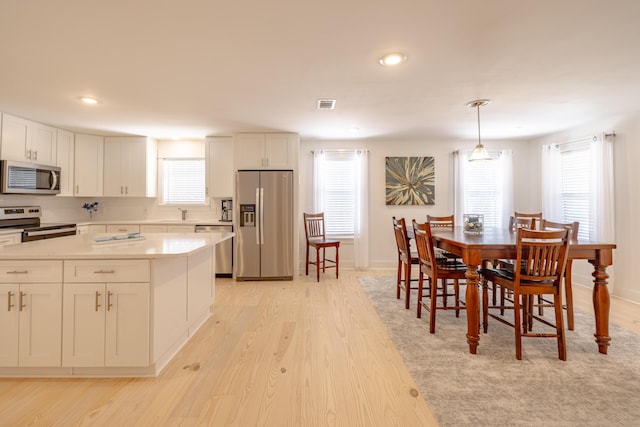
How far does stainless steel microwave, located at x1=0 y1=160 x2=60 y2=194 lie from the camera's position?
3.56 m

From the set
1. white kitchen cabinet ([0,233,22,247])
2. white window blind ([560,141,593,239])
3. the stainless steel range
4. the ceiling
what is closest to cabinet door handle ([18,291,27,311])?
the ceiling

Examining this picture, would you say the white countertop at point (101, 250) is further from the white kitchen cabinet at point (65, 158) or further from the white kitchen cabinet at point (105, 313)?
the white kitchen cabinet at point (65, 158)

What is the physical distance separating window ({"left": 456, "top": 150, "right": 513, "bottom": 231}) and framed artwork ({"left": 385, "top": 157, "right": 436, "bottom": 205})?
1.56 feet

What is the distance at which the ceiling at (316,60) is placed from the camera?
178 cm

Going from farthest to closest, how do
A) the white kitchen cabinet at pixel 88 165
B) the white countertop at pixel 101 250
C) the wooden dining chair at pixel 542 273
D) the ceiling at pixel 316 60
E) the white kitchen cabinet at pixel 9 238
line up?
the white kitchen cabinet at pixel 88 165 → the white kitchen cabinet at pixel 9 238 → the wooden dining chair at pixel 542 273 → the white countertop at pixel 101 250 → the ceiling at pixel 316 60

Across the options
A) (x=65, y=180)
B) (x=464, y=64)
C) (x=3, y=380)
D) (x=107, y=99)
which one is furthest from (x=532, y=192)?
(x=65, y=180)

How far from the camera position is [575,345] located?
8.01 feet

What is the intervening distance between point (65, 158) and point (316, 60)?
171 inches

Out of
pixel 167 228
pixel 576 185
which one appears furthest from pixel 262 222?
pixel 576 185

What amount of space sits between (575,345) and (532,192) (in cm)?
352

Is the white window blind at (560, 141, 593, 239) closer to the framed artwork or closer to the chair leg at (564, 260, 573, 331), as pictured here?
the framed artwork

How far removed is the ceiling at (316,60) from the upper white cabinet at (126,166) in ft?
3.07

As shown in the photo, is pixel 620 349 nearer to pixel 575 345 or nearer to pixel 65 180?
pixel 575 345

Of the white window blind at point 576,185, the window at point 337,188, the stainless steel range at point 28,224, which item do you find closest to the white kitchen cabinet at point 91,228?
the stainless steel range at point 28,224
